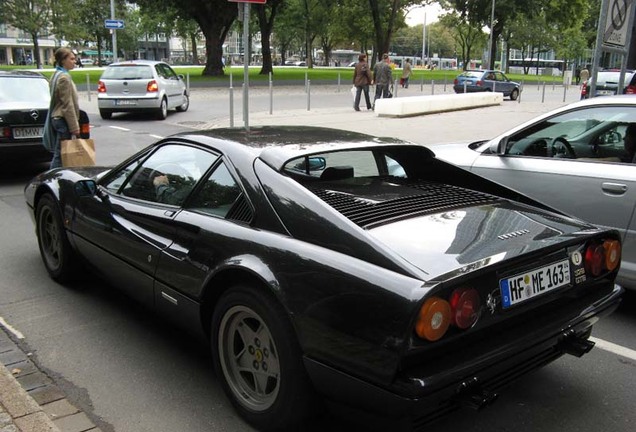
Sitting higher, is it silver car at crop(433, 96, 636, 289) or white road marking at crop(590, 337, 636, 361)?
silver car at crop(433, 96, 636, 289)

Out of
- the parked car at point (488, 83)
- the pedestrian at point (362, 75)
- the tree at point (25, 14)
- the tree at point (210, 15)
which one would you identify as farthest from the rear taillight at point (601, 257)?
the tree at point (25, 14)

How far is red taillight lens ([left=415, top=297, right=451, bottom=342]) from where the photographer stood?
2.25m

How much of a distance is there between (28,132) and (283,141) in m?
6.85

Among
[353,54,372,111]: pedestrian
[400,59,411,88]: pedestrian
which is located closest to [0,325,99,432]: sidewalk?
[353,54,372,111]: pedestrian

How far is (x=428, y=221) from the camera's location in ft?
9.50

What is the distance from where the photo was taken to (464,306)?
2.37m

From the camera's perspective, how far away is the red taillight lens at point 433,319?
2.25 m

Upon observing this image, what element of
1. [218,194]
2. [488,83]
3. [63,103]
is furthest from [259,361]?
[488,83]

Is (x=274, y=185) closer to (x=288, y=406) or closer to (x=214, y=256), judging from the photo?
(x=214, y=256)

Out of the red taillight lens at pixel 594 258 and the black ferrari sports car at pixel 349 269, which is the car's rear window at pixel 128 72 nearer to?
the black ferrari sports car at pixel 349 269

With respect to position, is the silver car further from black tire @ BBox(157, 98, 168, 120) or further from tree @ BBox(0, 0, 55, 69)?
tree @ BBox(0, 0, 55, 69)

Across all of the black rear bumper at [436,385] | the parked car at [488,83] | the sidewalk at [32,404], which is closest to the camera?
the black rear bumper at [436,385]

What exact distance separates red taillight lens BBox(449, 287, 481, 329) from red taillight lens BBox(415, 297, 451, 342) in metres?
0.04

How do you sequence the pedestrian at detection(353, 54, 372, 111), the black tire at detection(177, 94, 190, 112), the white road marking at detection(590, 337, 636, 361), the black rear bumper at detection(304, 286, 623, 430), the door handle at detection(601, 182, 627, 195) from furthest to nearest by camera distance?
the black tire at detection(177, 94, 190, 112) → the pedestrian at detection(353, 54, 372, 111) → the door handle at detection(601, 182, 627, 195) → the white road marking at detection(590, 337, 636, 361) → the black rear bumper at detection(304, 286, 623, 430)
